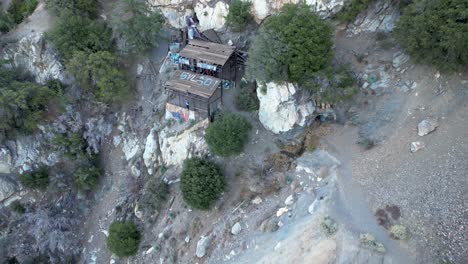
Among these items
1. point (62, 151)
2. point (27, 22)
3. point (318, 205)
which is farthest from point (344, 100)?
point (27, 22)

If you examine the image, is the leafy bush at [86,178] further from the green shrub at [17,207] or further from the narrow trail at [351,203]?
the narrow trail at [351,203]

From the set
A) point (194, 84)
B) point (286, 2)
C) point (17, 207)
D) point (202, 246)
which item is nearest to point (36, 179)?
point (17, 207)

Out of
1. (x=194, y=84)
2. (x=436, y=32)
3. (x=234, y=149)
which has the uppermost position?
(x=436, y=32)

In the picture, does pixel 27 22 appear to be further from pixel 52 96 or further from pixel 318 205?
pixel 318 205

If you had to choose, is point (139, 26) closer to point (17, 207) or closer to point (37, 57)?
point (37, 57)

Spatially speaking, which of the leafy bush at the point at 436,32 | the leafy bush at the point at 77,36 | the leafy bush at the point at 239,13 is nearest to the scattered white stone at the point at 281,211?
the leafy bush at the point at 436,32
